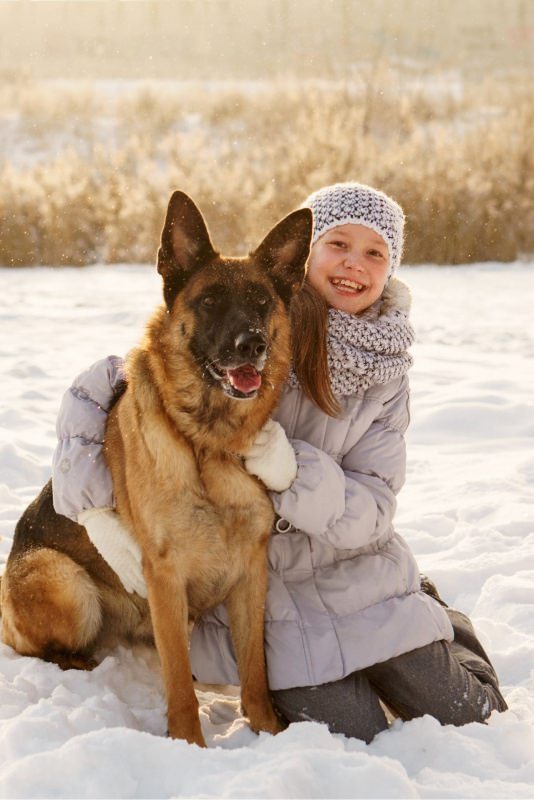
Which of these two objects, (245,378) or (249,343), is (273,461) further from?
(249,343)

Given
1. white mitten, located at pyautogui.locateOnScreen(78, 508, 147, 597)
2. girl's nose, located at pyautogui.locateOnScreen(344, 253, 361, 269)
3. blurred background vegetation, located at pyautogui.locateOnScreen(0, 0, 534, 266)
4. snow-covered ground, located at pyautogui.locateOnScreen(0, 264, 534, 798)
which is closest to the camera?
snow-covered ground, located at pyautogui.locateOnScreen(0, 264, 534, 798)

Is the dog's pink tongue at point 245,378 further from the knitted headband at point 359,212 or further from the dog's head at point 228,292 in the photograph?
the knitted headband at point 359,212

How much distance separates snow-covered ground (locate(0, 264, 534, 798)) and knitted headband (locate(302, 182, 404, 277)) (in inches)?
56.8

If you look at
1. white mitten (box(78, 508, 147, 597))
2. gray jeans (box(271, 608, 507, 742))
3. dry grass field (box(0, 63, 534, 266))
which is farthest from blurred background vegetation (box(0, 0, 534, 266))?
gray jeans (box(271, 608, 507, 742))

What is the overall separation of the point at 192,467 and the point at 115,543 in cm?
39

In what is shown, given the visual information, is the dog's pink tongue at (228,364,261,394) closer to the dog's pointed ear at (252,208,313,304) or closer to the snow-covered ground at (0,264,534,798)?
the dog's pointed ear at (252,208,313,304)

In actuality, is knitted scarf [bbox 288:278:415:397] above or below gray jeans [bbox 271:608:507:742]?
above

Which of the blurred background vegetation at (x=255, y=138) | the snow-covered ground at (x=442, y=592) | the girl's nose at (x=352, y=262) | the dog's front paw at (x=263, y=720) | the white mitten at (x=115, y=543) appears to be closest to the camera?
the snow-covered ground at (x=442, y=592)

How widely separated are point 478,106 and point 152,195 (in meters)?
8.02

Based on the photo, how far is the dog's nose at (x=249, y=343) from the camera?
2.50 metres

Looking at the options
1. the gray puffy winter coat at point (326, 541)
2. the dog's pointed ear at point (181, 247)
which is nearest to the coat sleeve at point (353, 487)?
the gray puffy winter coat at point (326, 541)

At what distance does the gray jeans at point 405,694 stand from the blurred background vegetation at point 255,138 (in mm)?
8106

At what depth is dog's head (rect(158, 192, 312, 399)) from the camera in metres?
2.56

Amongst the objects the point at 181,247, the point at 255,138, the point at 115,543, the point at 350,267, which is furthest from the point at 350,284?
the point at 255,138
